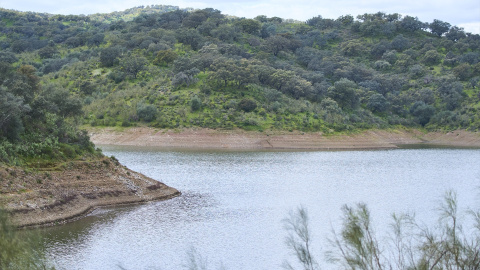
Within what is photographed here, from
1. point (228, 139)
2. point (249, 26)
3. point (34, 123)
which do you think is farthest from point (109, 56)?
point (34, 123)

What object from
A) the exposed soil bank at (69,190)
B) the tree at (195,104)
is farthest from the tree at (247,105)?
the exposed soil bank at (69,190)

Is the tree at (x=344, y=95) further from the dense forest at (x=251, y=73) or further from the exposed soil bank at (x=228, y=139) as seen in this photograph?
the exposed soil bank at (x=228, y=139)

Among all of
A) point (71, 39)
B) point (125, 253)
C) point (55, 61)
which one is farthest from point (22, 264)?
point (71, 39)

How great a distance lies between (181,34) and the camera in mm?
135625

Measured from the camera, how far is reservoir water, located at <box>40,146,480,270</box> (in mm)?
27016

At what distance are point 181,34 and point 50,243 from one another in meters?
112

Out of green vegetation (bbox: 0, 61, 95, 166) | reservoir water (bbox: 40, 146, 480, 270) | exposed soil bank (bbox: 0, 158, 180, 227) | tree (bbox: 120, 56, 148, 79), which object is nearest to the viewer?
reservoir water (bbox: 40, 146, 480, 270)

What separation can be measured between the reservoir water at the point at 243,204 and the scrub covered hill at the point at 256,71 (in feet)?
68.9

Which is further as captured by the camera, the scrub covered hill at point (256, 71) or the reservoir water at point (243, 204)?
the scrub covered hill at point (256, 71)

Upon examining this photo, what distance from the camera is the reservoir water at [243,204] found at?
27.0m

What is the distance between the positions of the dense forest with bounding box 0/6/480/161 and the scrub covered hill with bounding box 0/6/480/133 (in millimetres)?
301

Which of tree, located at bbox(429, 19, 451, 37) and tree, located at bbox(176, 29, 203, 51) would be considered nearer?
tree, located at bbox(176, 29, 203, 51)

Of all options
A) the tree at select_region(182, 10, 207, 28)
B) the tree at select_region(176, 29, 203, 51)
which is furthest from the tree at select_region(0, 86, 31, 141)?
the tree at select_region(182, 10, 207, 28)

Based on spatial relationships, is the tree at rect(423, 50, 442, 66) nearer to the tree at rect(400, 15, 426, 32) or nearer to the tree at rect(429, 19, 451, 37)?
the tree at rect(400, 15, 426, 32)
